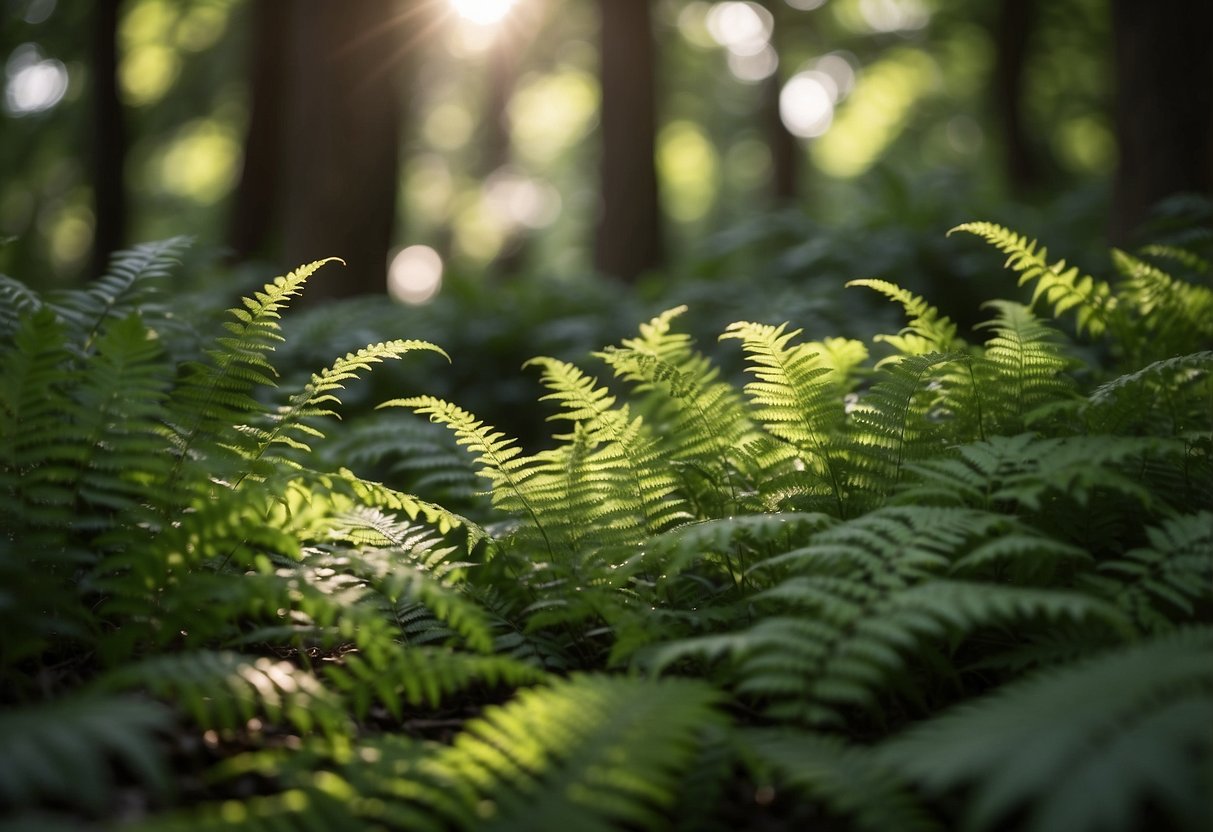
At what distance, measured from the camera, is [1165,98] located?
545cm

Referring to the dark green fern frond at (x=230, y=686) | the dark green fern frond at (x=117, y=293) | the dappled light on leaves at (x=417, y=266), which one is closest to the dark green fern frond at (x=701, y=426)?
the dark green fern frond at (x=230, y=686)

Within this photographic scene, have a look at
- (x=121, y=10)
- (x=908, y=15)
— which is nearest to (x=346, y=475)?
(x=121, y=10)

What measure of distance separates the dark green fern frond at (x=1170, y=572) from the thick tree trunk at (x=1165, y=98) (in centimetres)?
394

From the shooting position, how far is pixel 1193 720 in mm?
1445

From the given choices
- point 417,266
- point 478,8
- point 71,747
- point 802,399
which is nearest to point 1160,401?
point 802,399

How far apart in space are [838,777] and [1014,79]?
12.1 meters

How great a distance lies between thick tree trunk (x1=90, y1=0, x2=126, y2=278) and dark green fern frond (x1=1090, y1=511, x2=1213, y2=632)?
28.2ft

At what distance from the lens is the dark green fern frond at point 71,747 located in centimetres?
141

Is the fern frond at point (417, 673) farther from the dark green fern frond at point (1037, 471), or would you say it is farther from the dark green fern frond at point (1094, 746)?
the dark green fern frond at point (1037, 471)

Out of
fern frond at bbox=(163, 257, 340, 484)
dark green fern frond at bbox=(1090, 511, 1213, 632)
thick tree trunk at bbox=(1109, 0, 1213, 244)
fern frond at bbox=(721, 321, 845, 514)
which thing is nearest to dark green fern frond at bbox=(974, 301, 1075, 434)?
fern frond at bbox=(721, 321, 845, 514)

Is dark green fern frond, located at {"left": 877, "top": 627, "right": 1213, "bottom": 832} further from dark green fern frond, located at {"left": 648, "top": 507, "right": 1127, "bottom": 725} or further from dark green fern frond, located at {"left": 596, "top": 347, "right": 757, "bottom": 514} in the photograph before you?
dark green fern frond, located at {"left": 596, "top": 347, "right": 757, "bottom": 514}

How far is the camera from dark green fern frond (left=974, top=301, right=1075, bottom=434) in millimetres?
2785

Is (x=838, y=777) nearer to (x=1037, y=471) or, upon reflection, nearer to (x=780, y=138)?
(x=1037, y=471)

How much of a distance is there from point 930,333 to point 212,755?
253 centimetres
